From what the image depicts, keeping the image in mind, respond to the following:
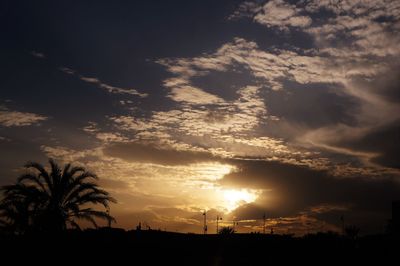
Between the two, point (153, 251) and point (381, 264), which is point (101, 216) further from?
point (381, 264)

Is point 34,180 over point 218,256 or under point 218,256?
over

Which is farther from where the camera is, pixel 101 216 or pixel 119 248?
pixel 101 216

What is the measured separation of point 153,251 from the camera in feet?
68.4

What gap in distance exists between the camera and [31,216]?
24.9 m

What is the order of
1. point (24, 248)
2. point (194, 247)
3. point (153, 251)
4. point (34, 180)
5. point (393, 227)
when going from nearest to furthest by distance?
point (24, 248)
point (153, 251)
point (194, 247)
point (34, 180)
point (393, 227)

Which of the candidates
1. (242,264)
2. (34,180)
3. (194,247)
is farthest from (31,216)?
(242,264)

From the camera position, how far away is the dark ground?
19.2 m

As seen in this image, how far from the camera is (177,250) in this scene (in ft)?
71.5

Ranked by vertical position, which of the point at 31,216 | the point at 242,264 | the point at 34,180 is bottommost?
the point at 242,264

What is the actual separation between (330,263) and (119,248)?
9.59 meters

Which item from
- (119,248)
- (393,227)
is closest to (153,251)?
(119,248)

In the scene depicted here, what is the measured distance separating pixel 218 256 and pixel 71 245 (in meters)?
7.05

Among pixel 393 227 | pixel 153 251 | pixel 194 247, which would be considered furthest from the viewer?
pixel 393 227

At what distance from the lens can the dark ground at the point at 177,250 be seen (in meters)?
19.2
